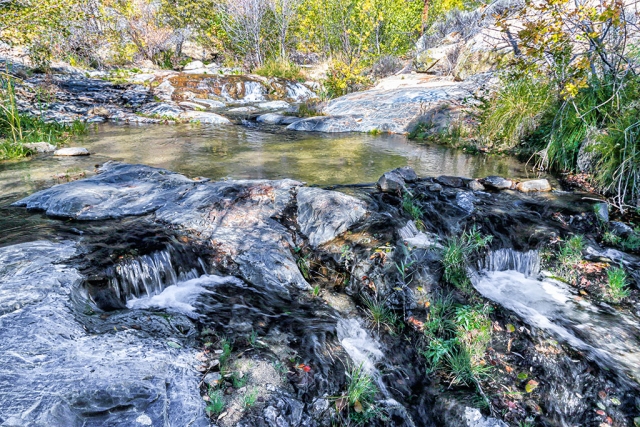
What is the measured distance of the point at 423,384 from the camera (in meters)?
2.82

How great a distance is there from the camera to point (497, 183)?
19.9 feet

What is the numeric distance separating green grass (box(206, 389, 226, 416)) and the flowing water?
2.66 m

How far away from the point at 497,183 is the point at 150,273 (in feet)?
17.6

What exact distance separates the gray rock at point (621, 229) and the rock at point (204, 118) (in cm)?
1057

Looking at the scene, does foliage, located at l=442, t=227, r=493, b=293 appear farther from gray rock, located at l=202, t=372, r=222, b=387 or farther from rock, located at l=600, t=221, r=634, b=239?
gray rock, located at l=202, t=372, r=222, b=387

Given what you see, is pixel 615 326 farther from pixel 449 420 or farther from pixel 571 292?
pixel 449 420

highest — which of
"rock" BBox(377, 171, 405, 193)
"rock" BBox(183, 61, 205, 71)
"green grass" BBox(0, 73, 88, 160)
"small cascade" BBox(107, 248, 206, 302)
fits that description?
"rock" BBox(183, 61, 205, 71)

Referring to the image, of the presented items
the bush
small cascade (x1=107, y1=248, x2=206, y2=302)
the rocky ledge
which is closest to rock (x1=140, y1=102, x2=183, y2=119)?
the bush

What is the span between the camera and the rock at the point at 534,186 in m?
5.90

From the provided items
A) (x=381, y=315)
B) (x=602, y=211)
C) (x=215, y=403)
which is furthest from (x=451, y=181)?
(x=215, y=403)

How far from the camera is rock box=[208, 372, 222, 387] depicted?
2.32m

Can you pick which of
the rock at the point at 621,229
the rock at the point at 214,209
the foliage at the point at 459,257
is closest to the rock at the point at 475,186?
the rock at the point at 621,229

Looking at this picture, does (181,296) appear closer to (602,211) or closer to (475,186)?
(475,186)

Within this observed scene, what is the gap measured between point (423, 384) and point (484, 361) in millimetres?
511
